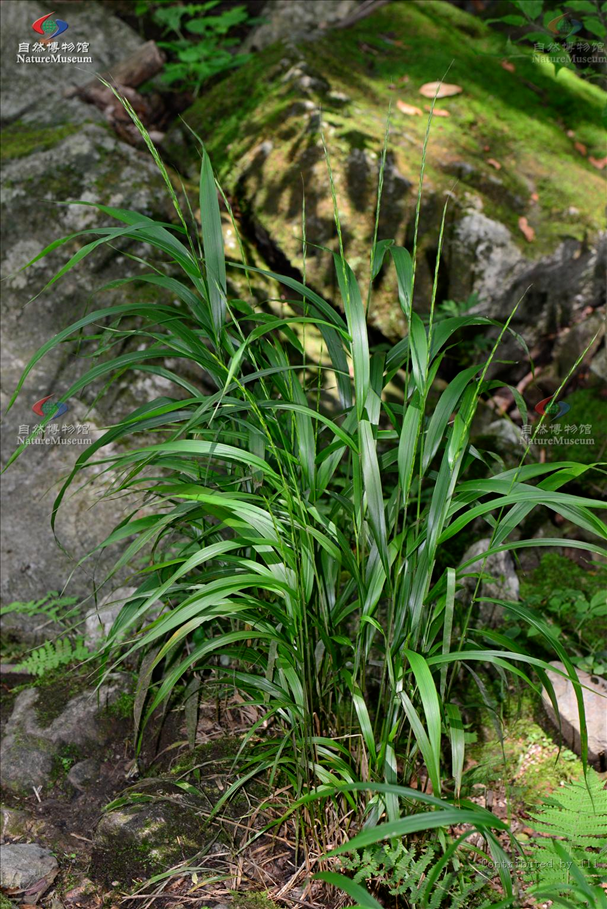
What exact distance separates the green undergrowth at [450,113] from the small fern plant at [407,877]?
2.70m

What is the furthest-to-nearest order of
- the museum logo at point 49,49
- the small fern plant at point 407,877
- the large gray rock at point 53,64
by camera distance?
the museum logo at point 49,49 → the large gray rock at point 53,64 → the small fern plant at point 407,877

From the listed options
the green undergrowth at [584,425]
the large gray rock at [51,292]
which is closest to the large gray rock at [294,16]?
the large gray rock at [51,292]

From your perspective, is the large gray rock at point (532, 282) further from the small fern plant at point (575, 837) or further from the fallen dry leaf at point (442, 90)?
the small fern plant at point (575, 837)

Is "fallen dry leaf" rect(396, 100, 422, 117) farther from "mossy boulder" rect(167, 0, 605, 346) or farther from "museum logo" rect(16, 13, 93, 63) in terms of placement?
"museum logo" rect(16, 13, 93, 63)

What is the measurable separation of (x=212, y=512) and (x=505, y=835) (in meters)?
1.10

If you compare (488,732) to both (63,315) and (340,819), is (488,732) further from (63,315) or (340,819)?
(63,315)

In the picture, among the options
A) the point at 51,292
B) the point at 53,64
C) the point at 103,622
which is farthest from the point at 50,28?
the point at 103,622

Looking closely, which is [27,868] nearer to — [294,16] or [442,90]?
[442,90]

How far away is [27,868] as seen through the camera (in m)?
1.59

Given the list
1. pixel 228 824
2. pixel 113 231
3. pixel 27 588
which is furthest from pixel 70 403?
pixel 228 824

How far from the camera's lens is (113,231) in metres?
1.33

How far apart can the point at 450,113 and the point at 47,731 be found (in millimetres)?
3437

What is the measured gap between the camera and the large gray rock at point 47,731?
188cm

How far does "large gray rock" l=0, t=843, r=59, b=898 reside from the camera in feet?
5.14
